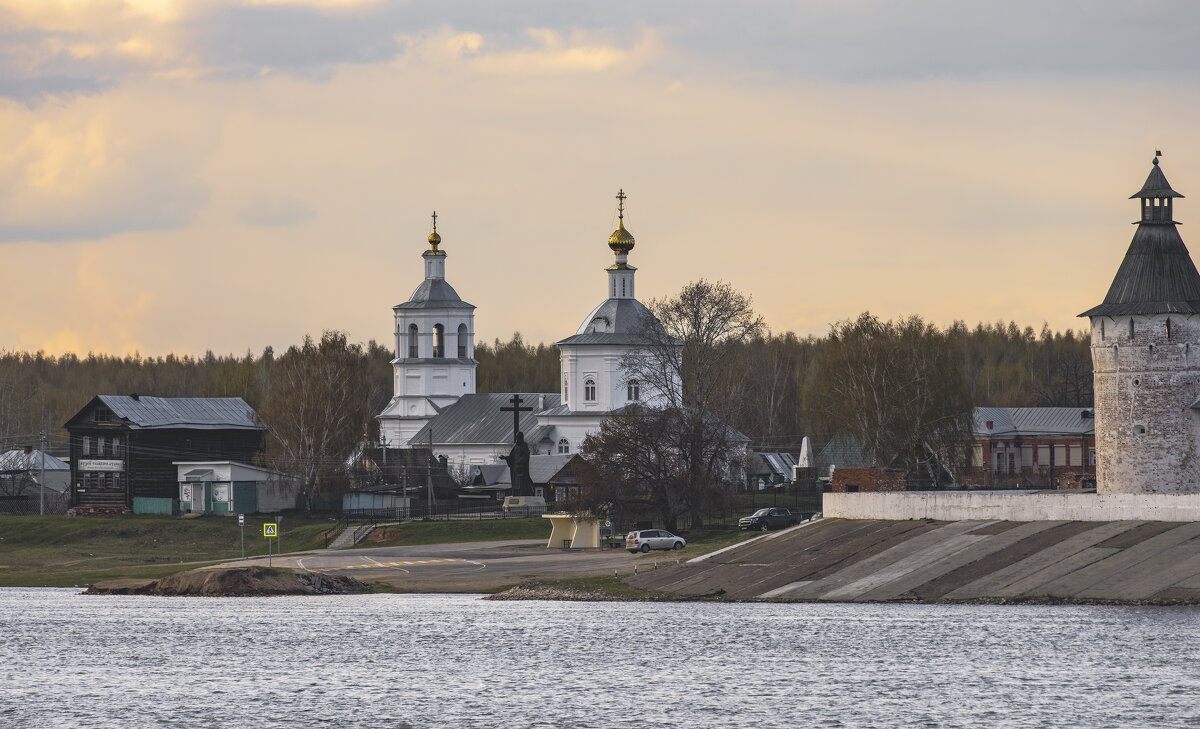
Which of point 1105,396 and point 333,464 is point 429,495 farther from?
point 1105,396

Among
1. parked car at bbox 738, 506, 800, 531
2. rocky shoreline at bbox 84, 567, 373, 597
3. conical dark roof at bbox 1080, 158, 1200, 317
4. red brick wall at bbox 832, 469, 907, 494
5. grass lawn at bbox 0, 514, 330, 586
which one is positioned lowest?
rocky shoreline at bbox 84, 567, 373, 597

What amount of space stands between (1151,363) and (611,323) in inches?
2004

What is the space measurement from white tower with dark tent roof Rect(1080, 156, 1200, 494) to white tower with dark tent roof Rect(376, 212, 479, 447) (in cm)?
6778

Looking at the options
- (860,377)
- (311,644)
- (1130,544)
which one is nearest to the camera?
(311,644)

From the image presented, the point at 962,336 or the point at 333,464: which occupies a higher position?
the point at 962,336

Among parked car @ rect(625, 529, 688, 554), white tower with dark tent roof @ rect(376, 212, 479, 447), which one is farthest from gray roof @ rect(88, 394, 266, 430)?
parked car @ rect(625, 529, 688, 554)

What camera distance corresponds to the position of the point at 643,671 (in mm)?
45562

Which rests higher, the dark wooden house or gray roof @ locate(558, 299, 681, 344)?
gray roof @ locate(558, 299, 681, 344)

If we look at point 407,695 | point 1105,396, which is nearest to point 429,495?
point 1105,396

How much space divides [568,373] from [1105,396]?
167 feet

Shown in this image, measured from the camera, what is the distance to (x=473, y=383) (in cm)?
13012

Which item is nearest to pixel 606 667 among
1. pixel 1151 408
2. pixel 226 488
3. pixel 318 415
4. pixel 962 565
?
pixel 962 565

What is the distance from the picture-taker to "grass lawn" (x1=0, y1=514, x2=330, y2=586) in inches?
3147

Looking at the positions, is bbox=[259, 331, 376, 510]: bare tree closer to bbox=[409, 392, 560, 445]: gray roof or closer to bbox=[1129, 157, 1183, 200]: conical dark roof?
bbox=[409, 392, 560, 445]: gray roof
